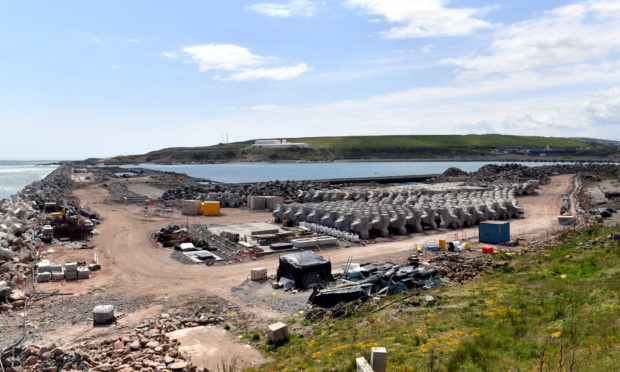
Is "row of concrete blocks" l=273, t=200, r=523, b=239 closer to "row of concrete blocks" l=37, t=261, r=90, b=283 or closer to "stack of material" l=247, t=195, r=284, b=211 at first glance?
"stack of material" l=247, t=195, r=284, b=211

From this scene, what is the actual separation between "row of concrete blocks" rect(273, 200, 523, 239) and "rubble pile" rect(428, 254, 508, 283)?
7.80 meters

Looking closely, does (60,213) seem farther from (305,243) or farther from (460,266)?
(460,266)

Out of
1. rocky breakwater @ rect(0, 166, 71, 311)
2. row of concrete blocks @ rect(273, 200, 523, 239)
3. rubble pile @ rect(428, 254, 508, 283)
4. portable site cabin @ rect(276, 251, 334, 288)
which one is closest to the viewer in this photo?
rocky breakwater @ rect(0, 166, 71, 311)

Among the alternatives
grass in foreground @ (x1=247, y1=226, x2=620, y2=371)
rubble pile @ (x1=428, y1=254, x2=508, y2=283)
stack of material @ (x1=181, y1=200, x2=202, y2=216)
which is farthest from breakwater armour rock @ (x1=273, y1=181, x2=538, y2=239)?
grass in foreground @ (x1=247, y1=226, x2=620, y2=371)

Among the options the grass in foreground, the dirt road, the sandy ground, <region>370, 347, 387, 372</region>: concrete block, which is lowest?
the sandy ground

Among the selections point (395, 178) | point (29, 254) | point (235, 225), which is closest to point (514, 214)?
point (235, 225)

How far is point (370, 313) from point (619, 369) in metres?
7.42

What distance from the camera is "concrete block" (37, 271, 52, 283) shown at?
19.7 meters

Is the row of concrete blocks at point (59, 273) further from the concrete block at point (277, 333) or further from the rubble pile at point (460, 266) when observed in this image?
the rubble pile at point (460, 266)

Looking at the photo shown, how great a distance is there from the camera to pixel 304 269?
18.5 metres

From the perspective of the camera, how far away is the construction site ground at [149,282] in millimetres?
15414

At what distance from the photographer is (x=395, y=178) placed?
9838 centimetres

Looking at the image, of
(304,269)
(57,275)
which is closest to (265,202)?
(57,275)

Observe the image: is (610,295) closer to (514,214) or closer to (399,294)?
(399,294)
